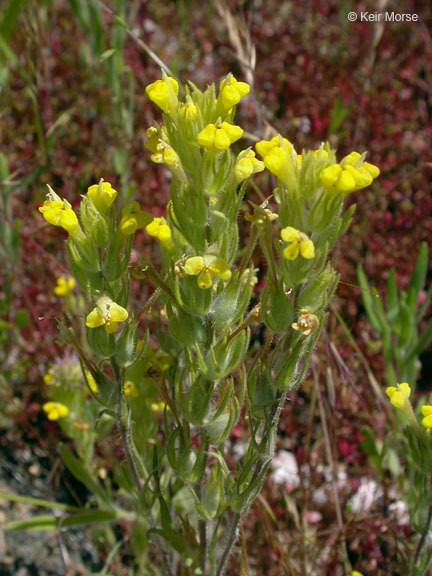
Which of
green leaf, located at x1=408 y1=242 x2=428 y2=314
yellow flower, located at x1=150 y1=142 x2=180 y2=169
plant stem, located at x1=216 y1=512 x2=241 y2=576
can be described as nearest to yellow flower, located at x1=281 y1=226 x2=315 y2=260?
yellow flower, located at x1=150 y1=142 x2=180 y2=169

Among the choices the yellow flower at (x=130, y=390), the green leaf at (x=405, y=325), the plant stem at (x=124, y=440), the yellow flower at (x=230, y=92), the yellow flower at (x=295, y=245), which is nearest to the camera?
the yellow flower at (x=295, y=245)

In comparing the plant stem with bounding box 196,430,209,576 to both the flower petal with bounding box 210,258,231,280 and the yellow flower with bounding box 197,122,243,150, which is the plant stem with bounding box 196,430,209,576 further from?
the yellow flower with bounding box 197,122,243,150

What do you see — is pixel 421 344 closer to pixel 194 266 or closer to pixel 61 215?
pixel 194 266

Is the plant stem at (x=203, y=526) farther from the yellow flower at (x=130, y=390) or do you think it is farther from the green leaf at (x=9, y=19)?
the green leaf at (x=9, y=19)

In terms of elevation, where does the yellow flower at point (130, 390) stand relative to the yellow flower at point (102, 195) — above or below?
below

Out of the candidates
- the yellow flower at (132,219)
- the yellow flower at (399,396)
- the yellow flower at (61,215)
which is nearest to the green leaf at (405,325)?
the yellow flower at (399,396)
